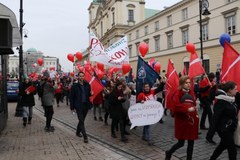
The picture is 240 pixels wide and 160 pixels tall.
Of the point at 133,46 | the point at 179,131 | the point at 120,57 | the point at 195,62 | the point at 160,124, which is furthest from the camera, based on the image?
the point at 133,46

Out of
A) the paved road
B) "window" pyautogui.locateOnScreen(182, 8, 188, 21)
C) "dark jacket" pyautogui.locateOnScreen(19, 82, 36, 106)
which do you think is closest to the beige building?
"window" pyautogui.locateOnScreen(182, 8, 188, 21)

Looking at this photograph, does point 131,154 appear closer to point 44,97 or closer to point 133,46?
point 44,97

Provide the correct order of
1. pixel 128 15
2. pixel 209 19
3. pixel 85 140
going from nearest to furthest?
pixel 85 140
pixel 209 19
pixel 128 15

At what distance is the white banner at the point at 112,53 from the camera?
472 inches

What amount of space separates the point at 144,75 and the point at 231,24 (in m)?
25.5

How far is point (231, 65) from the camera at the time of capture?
5.89 meters

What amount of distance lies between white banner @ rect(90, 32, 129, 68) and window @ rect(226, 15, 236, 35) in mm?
21175

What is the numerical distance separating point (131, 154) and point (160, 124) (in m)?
3.87

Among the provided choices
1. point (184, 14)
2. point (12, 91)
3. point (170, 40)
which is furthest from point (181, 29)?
point (12, 91)

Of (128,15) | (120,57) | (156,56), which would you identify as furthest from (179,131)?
(128,15)

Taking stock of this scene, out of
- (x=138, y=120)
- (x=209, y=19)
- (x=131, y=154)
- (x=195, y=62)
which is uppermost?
(x=209, y=19)

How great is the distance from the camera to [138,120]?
6.82 m

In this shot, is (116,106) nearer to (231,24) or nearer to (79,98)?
(79,98)

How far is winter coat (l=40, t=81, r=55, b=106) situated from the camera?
9.34 meters
